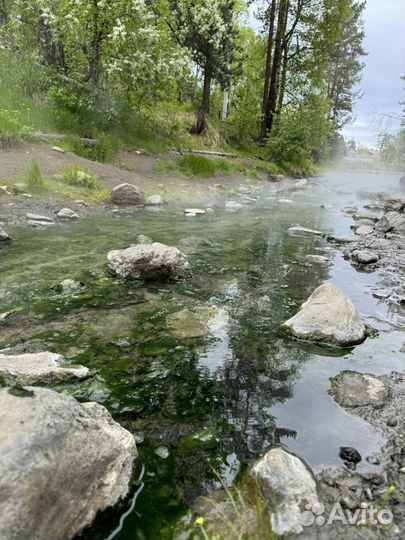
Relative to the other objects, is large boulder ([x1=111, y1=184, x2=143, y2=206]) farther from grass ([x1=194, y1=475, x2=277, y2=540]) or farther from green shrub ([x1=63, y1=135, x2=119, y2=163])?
grass ([x1=194, y1=475, x2=277, y2=540])

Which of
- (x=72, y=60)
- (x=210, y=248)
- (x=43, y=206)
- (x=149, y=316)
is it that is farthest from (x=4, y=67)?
(x=149, y=316)

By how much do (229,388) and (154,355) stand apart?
77cm

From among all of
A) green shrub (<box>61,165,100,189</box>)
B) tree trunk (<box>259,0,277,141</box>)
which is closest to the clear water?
green shrub (<box>61,165,100,189</box>)

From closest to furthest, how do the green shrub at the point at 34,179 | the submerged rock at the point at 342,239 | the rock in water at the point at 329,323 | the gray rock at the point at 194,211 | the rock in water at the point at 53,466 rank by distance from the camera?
the rock in water at the point at 53,466, the rock in water at the point at 329,323, the submerged rock at the point at 342,239, the green shrub at the point at 34,179, the gray rock at the point at 194,211

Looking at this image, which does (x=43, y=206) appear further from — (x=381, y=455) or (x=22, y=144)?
(x=381, y=455)

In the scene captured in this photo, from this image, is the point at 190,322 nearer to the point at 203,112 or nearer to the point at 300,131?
the point at 203,112

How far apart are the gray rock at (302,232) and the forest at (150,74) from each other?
739 centimetres

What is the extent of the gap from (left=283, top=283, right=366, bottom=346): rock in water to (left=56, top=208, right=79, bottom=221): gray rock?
20.0 ft

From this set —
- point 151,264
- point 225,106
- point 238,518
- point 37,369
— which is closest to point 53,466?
point 238,518

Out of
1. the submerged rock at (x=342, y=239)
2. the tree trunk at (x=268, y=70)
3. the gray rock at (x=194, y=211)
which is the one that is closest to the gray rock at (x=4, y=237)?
the gray rock at (x=194, y=211)

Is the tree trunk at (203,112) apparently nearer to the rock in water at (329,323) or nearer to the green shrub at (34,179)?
the green shrub at (34,179)

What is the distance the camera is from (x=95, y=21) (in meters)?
13.9

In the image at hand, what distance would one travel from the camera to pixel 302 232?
929cm

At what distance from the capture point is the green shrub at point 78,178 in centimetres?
1083
